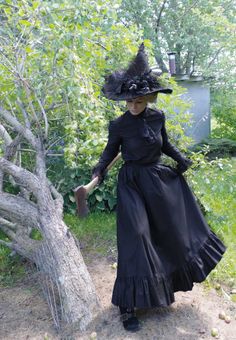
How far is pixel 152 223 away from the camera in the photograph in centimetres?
281

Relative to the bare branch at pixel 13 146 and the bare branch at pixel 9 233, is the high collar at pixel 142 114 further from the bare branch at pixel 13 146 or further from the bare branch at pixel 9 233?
the bare branch at pixel 9 233

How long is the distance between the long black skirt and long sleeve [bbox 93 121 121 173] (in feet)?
0.45

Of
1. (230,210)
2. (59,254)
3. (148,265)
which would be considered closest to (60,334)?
(59,254)

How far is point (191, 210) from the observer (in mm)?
2943

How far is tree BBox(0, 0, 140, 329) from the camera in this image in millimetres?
2982

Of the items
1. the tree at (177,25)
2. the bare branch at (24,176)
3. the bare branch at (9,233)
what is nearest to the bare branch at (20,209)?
the bare branch at (24,176)

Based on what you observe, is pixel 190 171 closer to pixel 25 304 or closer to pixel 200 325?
pixel 200 325

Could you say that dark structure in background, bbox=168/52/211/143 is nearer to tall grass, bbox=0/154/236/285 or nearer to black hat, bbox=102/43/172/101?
tall grass, bbox=0/154/236/285

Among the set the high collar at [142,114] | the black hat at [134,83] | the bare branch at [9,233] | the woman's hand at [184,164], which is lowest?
the bare branch at [9,233]

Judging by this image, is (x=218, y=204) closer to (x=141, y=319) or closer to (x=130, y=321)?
(x=141, y=319)

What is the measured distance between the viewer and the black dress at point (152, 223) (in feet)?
8.65

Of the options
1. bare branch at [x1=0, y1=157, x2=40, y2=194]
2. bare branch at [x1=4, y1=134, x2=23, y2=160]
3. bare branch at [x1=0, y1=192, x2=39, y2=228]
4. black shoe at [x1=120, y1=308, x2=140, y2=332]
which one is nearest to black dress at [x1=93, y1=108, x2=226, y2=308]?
black shoe at [x1=120, y1=308, x2=140, y2=332]

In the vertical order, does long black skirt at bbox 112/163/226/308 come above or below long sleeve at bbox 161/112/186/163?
below

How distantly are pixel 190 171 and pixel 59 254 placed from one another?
1718 millimetres
